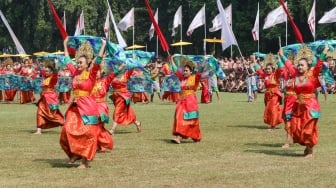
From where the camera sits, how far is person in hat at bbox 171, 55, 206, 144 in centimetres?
1639

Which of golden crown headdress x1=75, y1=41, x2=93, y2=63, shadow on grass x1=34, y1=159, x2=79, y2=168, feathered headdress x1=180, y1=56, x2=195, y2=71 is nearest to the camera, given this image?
shadow on grass x1=34, y1=159, x2=79, y2=168

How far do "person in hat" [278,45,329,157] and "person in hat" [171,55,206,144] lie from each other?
2.87m

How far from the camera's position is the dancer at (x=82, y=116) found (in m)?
12.5

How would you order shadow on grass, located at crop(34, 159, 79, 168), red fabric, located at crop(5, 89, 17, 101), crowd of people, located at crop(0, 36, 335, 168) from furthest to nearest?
red fabric, located at crop(5, 89, 17, 101) → shadow on grass, located at crop(34, 159, 79, 168) → crowd of people, located at crop(0, 36, 335, 168)

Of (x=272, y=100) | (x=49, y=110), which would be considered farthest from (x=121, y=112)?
(x=272, y=100)

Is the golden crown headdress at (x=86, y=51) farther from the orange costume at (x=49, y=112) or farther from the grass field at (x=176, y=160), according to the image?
the orange costume at (x=49, y=112)

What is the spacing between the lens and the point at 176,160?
13477mm

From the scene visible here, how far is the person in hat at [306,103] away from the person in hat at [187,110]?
2.87 m

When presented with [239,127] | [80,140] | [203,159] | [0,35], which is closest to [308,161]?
[203,159]

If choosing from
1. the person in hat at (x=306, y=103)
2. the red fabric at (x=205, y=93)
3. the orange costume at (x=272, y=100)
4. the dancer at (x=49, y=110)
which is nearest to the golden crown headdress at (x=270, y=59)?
the orange costume at (x=272, y=100)

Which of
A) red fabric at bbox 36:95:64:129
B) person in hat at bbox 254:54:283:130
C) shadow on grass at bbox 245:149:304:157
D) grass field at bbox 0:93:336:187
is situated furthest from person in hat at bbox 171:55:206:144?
red fabric at bbox 36:95:64:129

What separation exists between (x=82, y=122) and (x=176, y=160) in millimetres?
1784

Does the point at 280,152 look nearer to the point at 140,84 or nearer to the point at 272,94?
the point at 272,94

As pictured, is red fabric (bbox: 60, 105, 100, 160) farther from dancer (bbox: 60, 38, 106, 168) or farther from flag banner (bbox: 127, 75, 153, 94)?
flag banner (bbox: 127, 75, 153, 94)
